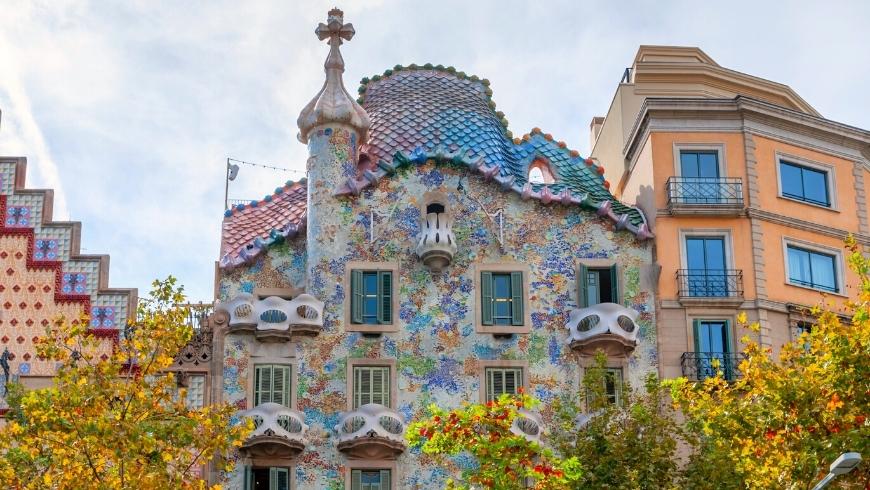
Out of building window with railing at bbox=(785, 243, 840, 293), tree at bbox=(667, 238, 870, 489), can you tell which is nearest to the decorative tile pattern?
tree at bbox=(667, 238, 870, 489)

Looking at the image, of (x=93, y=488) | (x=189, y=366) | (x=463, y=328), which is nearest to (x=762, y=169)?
(x=463, y=328)

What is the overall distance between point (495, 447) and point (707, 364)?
912cm

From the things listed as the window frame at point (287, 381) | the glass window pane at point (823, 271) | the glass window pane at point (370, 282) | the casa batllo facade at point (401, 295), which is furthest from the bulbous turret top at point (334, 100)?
the glass window pane at point (823, 271)

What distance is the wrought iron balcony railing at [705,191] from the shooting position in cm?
3853

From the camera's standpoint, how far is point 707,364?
122 feet

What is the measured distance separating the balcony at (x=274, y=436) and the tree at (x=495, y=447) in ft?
19.3

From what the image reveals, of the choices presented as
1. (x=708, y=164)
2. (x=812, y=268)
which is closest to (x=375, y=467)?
(x=708, y=164)

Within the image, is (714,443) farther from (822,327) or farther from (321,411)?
(321,411)

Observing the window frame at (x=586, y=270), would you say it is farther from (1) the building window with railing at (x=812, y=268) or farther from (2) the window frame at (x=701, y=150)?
(1) the building window with railing at (x=812, y=268)

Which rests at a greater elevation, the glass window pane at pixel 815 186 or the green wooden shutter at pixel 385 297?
the glass window pane at pixel 815 186

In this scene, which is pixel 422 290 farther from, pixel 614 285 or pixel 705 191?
pixel 705 191

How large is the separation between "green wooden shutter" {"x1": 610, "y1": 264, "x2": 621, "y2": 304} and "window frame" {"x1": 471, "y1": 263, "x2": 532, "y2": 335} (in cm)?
182

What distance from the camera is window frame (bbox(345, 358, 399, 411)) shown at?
36812 mm

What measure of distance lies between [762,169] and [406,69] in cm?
893
